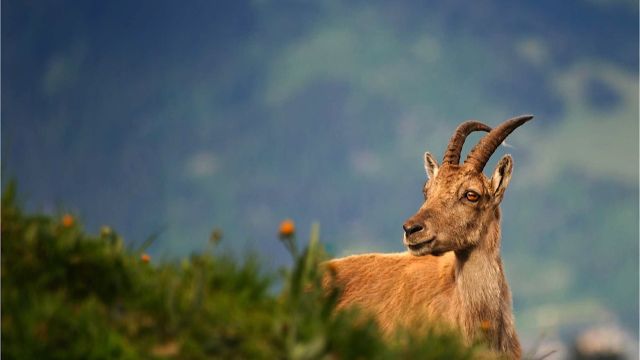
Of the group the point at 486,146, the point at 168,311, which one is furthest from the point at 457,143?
the point at 168,311

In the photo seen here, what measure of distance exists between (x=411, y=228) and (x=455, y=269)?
972mm

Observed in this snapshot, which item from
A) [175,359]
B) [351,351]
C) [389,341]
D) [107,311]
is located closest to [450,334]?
[389,341]

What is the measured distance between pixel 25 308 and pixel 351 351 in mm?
1796

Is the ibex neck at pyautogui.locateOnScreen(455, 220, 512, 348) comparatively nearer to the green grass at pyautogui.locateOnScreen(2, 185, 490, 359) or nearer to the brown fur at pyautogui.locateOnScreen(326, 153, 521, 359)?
the brown fur at pyautogui.locateOnScreen(326, 153, 521, 359)

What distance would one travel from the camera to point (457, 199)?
38.4 ft

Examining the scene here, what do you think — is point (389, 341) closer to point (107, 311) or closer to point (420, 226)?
point (107, 311)

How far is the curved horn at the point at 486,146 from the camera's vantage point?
11977mm

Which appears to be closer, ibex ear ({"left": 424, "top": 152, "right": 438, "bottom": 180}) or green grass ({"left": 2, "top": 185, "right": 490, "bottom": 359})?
green grass ({"left": 2, "top": 185, "right": 490, "bottom": 359})

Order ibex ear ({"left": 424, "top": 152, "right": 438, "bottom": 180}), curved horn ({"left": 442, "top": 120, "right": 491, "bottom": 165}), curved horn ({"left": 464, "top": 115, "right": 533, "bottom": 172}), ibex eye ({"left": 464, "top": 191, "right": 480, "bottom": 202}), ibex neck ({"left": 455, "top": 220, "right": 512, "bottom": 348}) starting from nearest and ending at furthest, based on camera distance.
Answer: ibex neck ({"left": 455, "top": 220, "right": 512, "bottom": 348}) → ibex eye ({"left": 464, "top": 191, "right": 480, "bottom": 202}) → curved horn ({"left": 464, "top": 115, "right": 533, "bottom": 172}) → curved horn ({"left": 442, "top": 120, "right": 491, "bottom": 165}) → ibex ear ({"left": 424, "top": 152, "right": 438, "bottom": 180})

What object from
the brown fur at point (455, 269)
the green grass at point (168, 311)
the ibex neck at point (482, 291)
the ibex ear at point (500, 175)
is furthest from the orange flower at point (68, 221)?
the ibex ear at point (500, 175)

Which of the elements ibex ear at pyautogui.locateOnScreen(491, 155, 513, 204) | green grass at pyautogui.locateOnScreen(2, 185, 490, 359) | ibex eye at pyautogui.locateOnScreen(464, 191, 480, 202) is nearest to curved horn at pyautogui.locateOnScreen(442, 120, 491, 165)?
ibex ear at pyautogui.locateOnScreen(491, 155, 513, 204)

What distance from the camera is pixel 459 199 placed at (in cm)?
1171

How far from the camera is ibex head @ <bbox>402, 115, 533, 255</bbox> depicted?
1138cm

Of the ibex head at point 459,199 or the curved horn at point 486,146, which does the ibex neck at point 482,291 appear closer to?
the ibex head at point 459,199
